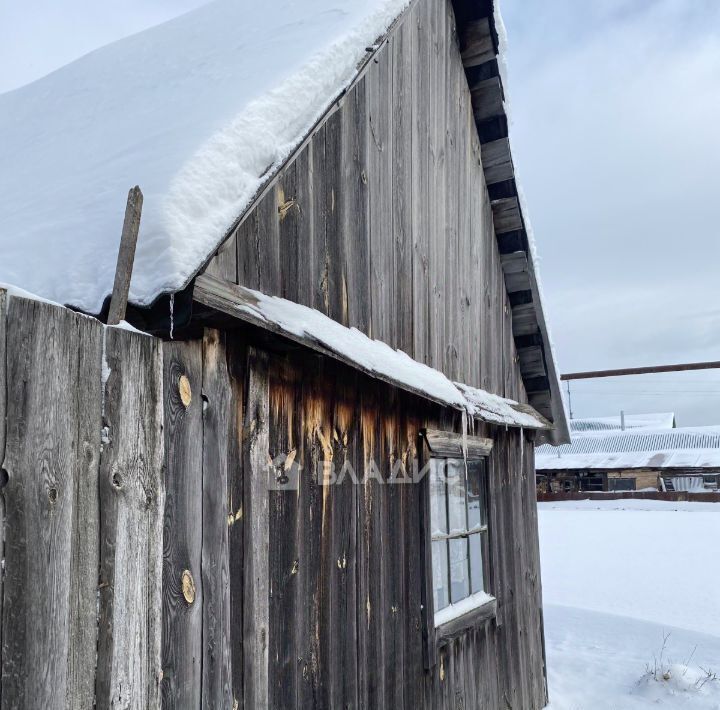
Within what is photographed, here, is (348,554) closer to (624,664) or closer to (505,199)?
(505,199)

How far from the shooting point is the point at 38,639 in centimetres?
147

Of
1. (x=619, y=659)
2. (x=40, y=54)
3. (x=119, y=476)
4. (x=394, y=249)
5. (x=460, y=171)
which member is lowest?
(x=619, y=659)

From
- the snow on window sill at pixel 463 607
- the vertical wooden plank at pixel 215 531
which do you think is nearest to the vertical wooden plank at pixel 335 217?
the vertical wooden plank at pixel 215 531

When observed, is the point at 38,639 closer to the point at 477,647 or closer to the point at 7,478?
the point at 7,478

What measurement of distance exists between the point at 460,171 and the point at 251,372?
10.5 feet

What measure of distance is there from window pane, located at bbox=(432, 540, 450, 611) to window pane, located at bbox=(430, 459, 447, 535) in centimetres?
9

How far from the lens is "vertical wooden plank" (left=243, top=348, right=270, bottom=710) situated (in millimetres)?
2438

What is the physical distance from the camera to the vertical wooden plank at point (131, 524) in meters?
1.67

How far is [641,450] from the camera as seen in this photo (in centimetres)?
3197

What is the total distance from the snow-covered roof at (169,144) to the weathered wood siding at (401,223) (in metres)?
0.22

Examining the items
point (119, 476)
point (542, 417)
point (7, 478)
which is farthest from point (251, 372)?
point (542, 417)

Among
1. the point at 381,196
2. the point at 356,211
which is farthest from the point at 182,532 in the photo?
the point at 381,196

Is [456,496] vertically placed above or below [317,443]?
below

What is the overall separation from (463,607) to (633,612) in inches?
290
